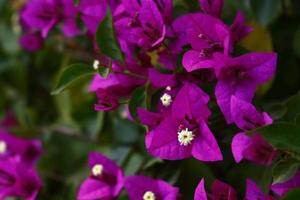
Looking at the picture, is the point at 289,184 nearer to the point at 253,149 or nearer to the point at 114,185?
the point at 253,149

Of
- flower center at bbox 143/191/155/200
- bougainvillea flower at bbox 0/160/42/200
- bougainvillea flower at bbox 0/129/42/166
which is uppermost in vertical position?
flower center at bbox 143/191/155/200

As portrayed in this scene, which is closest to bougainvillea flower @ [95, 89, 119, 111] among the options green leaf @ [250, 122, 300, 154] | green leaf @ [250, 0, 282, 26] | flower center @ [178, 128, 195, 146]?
flower center @ [178, 128, 195, 146]

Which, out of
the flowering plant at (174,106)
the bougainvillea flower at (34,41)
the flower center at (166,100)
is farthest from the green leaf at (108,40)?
the bougainvillea flower at (34,41)

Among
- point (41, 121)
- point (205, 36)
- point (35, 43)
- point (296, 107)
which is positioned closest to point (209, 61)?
point (205, 36)

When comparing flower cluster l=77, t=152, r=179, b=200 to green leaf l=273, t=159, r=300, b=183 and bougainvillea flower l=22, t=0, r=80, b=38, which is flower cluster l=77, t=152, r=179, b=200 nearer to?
green leaf l=273, t=159, r=300, b=183

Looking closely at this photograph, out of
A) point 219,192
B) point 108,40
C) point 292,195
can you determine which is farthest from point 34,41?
point 292,195

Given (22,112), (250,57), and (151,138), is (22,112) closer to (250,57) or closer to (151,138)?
(151,138)
